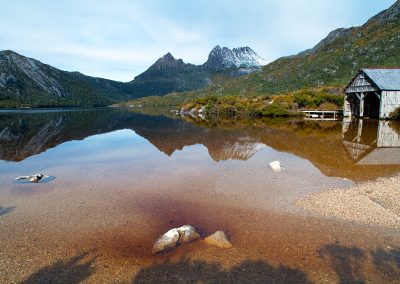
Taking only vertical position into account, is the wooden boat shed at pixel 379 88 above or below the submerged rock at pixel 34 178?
above

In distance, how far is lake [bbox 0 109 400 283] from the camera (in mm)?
8281

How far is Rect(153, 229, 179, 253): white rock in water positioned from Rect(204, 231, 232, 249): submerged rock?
997 mm

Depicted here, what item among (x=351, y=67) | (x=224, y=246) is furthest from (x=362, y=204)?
(x=351, y=67)

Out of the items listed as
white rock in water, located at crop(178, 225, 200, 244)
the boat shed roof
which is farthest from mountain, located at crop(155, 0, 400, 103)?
white rock in water, located at crop(178, 225, 200, 244)

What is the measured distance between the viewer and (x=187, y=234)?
10.1m

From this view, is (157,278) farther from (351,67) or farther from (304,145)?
(351,67)

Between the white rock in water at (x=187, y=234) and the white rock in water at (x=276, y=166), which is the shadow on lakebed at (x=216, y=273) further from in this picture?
the white rock in water at (x=276, y=166)

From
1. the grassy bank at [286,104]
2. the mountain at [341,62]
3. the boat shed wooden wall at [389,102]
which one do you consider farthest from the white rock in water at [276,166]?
the mountain at [341,62]

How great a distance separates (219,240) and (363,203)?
22.1 ft

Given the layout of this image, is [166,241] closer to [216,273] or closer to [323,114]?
[216,273]

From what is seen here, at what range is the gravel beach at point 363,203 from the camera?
36.8 ft

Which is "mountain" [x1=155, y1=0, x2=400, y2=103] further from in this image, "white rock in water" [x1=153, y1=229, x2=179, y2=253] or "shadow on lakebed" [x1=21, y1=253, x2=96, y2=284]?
"shadow on lakebed" [x1=21, y1=253, x2=96, y2=284]

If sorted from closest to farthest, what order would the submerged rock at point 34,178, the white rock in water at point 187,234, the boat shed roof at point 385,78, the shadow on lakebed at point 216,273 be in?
1. the shadow on lakebed at point 216,273
2. the white rock in water at point 187,234
3. the submerged rock at point 34,178
4. the boat shed roof at point 385,78

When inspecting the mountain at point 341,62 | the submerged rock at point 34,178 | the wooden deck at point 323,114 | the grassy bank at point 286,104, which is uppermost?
the mountain at point 341,62
